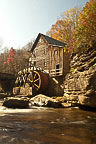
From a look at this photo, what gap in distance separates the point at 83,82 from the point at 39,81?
25.3 feet

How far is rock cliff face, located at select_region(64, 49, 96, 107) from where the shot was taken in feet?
21.7

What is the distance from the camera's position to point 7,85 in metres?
23.1

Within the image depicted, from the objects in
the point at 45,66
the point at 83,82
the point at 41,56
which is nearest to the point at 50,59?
the point at 45,66

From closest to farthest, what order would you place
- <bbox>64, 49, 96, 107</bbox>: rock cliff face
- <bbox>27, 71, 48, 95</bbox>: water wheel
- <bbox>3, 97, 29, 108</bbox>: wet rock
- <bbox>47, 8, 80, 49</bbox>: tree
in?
<bbox>64, 49, 96, 107</bbox>: rock cliff face → <bbox>3, 97, 29, 108</bbox>: wet rock → <bbox>27, 71, 48, 95</bbox>: water wheel → <bbox>47, 8, 80, 49</bbox>: tree

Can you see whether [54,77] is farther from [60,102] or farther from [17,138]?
[17,138]

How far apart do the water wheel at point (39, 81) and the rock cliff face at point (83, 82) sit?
5.77 meters

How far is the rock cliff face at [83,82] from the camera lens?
6.62 meters

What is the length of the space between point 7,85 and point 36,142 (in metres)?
21.7

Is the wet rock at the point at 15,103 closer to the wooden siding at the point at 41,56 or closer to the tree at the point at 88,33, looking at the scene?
the tree at the point at 88,33

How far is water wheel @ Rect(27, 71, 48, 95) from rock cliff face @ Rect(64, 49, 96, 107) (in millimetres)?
5769

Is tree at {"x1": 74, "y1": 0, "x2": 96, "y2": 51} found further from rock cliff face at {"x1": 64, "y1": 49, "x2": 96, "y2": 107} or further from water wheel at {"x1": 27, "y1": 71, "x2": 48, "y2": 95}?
water wheel at {"x1": 27, "y1": 71, "x2": 48, "y2": 95}

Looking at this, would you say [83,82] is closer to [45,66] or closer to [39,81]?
[39,81]

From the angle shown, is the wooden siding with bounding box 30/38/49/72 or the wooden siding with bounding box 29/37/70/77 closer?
the wooden siding with bounding box 29/37/70/77

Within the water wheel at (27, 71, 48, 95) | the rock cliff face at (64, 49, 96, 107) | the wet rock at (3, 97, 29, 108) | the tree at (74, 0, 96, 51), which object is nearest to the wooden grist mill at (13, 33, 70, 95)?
the water wheel at (27, 71, 48, 95)
